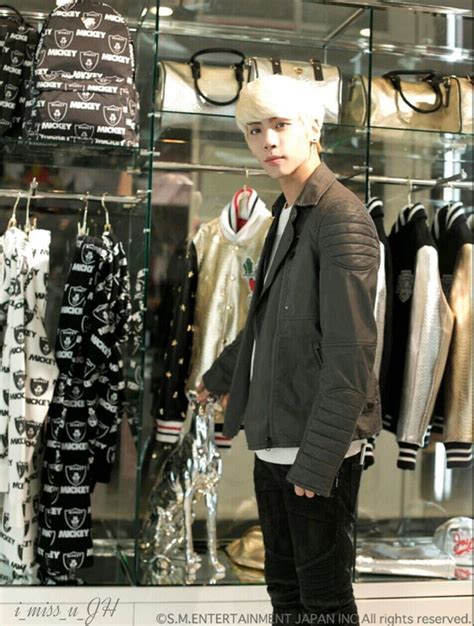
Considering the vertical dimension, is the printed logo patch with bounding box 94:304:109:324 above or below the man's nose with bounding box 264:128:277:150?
below

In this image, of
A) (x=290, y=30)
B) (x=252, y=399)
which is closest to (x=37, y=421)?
(x=252, y=399)

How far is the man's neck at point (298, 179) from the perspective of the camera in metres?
2.30

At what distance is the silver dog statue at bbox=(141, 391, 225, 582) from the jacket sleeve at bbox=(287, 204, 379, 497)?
1.17 meters

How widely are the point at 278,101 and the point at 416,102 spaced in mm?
1278

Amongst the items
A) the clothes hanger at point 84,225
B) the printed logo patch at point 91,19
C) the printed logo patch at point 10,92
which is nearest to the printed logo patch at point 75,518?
the clothes hanger at point 84,225

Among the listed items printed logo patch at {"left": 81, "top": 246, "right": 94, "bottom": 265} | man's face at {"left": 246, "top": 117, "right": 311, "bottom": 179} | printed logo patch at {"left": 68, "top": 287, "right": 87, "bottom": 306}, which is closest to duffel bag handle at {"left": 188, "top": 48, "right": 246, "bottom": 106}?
printed logo patch at {"left": 81, "top": 246, "right": 94, "bottom": 265}

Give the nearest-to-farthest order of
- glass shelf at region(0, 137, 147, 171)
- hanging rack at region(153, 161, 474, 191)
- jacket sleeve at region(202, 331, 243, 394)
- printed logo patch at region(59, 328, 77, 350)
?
jacket sleeve at region(202, 331, 243, 394) < printed logo patch at region(59, 328, 77, 350) < glass shelf at region(0, 137, 147, 171) < hanging rack at region(153, 161, 474, 191)

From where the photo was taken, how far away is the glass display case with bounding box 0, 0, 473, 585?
333cm

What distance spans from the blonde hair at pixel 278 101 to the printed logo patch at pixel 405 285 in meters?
1.05

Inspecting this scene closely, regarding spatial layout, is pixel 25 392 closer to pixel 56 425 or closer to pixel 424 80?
pixel 56 425

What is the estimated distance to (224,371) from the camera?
273 cm

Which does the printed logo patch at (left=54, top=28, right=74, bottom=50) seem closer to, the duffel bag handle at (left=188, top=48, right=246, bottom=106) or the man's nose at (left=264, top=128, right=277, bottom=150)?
the duffel bag handle at (left=188, top=48, right=246, bottom=106)

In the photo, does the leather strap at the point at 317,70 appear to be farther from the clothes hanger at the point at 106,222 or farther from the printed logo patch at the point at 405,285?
the clothes hanger at the point at 106,222

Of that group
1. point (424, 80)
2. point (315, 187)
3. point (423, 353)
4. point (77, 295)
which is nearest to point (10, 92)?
point (77, 295)
